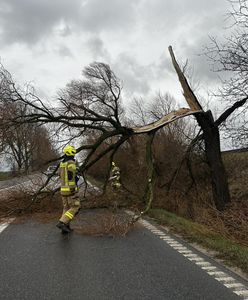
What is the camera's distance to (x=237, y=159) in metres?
14.2

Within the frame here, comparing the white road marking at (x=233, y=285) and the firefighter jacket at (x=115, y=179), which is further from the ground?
the firefighter jacket at (x=115, y=179)

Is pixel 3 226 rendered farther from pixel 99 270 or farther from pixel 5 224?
pixel 99 270

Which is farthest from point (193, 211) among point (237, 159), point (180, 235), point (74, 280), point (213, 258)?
point (74, 280)

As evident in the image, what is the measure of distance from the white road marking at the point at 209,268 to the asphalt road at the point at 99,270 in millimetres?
88

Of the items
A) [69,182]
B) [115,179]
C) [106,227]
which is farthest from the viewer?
[115,179]

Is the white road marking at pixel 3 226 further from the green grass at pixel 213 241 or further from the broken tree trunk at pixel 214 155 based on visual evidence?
the broken tree trunk at pixel 214 155

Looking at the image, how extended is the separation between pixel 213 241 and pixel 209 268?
1.94 m

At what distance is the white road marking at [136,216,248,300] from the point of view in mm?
4621

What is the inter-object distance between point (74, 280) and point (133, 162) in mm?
13117

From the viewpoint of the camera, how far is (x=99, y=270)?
5547 millimetres

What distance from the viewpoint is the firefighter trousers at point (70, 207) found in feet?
28.2

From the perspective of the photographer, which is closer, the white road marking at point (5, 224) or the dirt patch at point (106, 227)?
the dirt patch at point (106, 227)

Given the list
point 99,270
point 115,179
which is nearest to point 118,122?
point 115,179

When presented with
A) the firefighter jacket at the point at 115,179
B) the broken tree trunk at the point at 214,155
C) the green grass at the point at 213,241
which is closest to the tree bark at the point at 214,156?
the broken tree trunk at the point at 214,155
